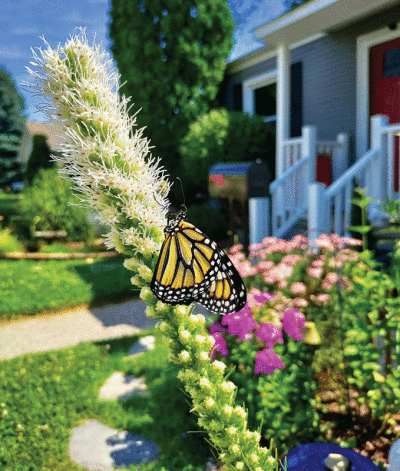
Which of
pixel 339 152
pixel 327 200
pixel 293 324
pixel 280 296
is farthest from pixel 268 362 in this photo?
pixel 339 152

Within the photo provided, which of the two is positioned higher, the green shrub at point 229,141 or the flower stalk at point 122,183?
the green shrub at point 229,141

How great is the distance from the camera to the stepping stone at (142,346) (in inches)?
196

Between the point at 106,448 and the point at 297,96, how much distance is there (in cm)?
989

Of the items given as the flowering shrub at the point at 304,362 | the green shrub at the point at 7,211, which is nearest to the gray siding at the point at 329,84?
the flowering shrub at the point at 304,362

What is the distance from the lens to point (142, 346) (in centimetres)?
520

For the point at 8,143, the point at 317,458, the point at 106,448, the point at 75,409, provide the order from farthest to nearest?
the point at 8,143
the point at 75,409
the point at 106,448
the point at 317,458

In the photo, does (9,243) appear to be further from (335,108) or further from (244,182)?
(335,108)

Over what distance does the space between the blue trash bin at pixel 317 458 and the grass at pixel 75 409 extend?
98 cm

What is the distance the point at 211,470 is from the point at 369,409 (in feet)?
3.63

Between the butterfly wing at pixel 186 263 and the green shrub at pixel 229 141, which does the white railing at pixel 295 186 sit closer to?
the green shrub at pixel 229 141

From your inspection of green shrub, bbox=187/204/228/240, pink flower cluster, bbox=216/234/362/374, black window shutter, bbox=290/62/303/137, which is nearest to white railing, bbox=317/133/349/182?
black window shutter, bbox=290/62/303/137

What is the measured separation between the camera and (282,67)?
28.4ft

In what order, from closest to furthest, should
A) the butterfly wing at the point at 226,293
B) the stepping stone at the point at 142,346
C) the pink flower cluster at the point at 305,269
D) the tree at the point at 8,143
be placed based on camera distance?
the butterfly wing at the point at 226,293 < the pink flower cluster at the point at 305,269 < the stepping stone at the point at 142,346 < the tree at the point at 8,143

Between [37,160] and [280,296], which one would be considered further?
[37,160]
